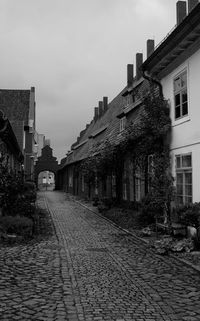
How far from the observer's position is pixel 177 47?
1176 centimetres

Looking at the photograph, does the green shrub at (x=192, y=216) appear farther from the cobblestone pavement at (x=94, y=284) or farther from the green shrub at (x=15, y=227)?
the green shrub at (x=15, y=227)

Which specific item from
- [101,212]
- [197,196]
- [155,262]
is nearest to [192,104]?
[197,196]

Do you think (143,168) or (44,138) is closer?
(143,168)

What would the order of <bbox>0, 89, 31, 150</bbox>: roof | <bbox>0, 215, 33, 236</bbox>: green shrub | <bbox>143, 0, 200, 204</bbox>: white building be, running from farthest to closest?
<bbox>0, 89, 31, 150</bbox>: roof, <bbox>0, 215, 33, 236</bbox>: green shrub, <bbox>143, 0, 200, 204</bbox>: white building

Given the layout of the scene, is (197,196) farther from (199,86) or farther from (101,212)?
(101,212)

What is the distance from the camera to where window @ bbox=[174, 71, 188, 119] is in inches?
490

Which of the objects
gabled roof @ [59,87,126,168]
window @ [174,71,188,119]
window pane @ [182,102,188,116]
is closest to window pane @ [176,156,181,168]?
window @ [174,71,188,119]

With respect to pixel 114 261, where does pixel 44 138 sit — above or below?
above

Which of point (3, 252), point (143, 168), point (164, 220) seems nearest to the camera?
point (3, 252)

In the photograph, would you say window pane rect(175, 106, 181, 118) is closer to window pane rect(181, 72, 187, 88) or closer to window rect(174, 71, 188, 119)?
window rect(174, 71, 188, 119)

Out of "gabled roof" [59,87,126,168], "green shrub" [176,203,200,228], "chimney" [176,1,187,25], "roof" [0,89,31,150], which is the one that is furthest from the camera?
"roof" [0,89,31,150]

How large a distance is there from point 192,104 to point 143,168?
4761 millimetres

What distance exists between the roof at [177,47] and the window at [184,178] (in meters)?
2.91

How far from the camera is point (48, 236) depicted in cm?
1272
